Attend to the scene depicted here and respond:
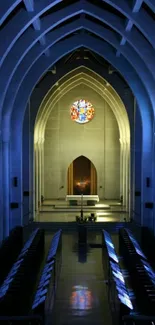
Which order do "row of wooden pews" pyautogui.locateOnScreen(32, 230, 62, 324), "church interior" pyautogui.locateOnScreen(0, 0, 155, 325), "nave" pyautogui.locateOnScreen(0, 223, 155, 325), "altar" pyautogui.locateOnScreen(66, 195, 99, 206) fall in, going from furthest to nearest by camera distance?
"altar" pyautogui.locateOnScreen(66, 195, 99, 206) < "church interior" pyautogui.locateOnScreen(0, 0, 155, 325) < "nave" pyautogui.locateOnScreen(0, 223, 155, 325) < "row of wooden pews" pyautogui.locateOnScreen(32, 230, 62, 324)

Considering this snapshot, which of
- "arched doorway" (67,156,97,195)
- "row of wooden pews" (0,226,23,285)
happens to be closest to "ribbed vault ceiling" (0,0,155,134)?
"row of wooden pews" (0,226,23,285)

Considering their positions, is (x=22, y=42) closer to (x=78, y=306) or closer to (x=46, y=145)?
(x=78, y=306)

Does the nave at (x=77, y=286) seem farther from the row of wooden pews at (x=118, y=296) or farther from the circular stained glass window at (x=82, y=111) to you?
the circular stained glass window at (x=82, y=111)

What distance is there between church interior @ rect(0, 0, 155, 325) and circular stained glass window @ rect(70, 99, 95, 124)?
2.7 inches

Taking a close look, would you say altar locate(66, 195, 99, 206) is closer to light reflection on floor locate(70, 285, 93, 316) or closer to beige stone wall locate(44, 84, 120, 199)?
beige stone wall locate(44, 84, 120, 199)

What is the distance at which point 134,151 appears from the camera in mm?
27906

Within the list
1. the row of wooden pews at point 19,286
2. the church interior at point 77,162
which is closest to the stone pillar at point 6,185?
the church interior at point 77,162

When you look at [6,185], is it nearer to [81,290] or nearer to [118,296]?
[81,290]

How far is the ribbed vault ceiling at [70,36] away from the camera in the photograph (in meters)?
17.7

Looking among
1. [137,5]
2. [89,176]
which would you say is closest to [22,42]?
[137,5]

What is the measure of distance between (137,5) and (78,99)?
783 inches

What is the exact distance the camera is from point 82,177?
3862 centimetres

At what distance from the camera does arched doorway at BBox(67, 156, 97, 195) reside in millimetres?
38344

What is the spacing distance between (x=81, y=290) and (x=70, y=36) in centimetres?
1341
